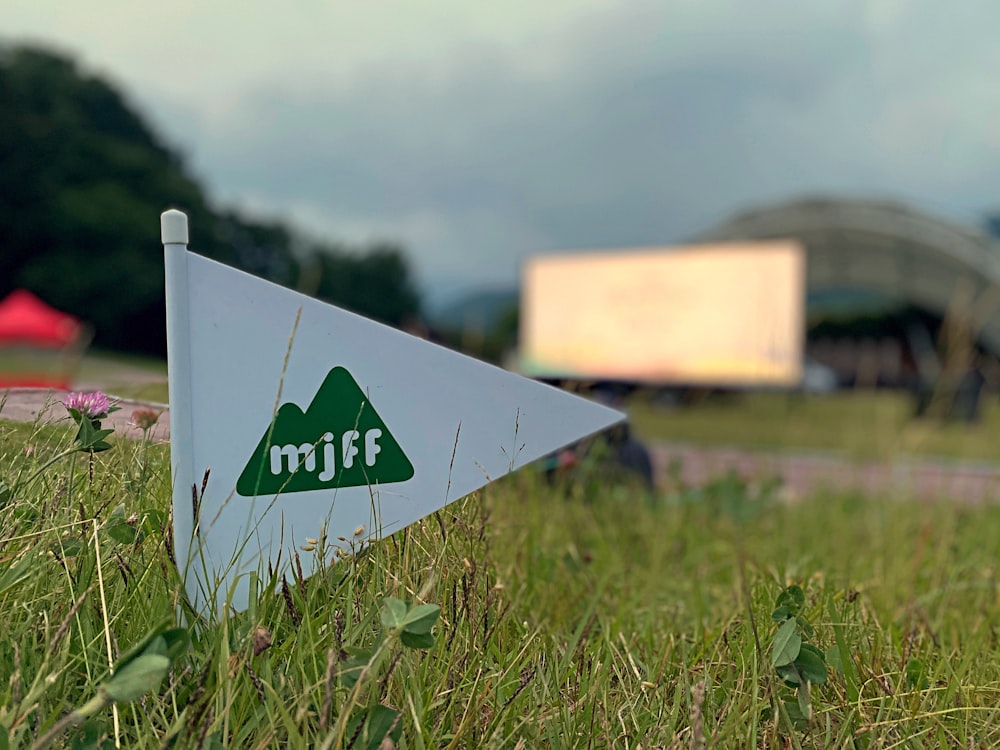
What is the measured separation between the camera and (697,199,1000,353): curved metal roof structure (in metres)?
18.6

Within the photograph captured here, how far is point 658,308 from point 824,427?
6.29 meters

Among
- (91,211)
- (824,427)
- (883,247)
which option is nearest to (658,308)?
(824,427)

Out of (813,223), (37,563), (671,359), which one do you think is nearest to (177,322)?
(37,563)

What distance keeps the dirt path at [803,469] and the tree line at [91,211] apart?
14873mm

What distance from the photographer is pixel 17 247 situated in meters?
22.3

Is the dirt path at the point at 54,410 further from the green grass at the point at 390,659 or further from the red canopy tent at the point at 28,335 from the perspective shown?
the red canopy tent at the point at 28,335

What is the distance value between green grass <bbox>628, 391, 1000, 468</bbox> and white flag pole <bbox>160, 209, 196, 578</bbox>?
285 cm

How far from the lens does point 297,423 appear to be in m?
1.12

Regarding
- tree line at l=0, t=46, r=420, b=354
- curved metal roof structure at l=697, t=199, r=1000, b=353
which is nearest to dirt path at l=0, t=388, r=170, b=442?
tree line at l=0, t=46, r=420, b=354

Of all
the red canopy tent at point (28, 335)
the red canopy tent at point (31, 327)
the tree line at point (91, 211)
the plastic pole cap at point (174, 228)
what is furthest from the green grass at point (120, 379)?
the tree line at point (91, 211)

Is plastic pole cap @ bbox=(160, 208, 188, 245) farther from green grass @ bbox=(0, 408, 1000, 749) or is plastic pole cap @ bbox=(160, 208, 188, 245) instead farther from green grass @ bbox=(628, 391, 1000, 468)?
green grass @ bbox=(628, 391, 1000, 468)

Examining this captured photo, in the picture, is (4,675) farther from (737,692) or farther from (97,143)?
(97,143)

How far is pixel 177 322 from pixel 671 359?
50.1 feet

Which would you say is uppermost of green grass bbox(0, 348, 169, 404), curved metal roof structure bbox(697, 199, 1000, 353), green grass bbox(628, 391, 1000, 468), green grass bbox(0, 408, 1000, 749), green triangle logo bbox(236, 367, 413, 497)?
curved metal roof structure bbox(697, 199, 1000, 353)
